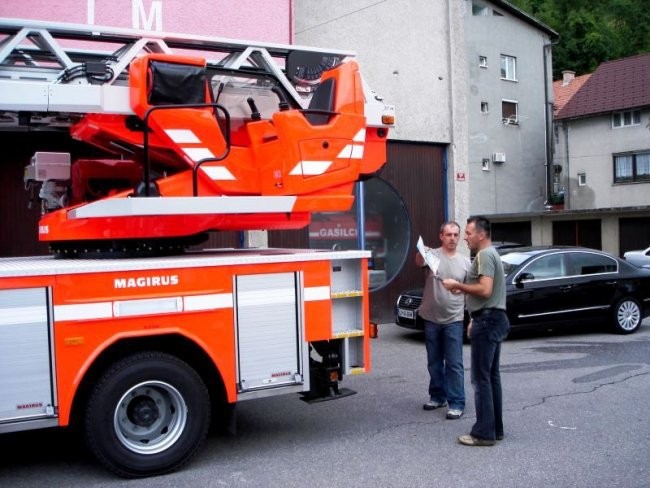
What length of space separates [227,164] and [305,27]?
7.75 meters

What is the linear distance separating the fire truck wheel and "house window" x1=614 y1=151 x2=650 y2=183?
33533mm

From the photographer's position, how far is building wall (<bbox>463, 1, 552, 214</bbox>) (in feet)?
120

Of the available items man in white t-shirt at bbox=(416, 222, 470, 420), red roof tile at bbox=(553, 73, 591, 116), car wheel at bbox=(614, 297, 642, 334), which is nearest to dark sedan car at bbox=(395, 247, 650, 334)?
car wheel at bbox=(614, 297, 642, 334)

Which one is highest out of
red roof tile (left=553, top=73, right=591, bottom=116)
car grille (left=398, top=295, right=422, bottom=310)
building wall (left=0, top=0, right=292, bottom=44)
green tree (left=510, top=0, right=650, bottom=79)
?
green tree (left=510, top=0, right=650, bottom=79)

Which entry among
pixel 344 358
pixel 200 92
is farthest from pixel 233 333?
pixel 200 92

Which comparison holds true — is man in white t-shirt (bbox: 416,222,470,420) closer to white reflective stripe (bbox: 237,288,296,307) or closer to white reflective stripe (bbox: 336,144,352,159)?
white reflective stripe (bbox: 336,144,352,159)

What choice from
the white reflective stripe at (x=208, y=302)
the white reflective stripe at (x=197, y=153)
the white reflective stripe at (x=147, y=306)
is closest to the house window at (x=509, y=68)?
the white reflective stripe at (x=197, y=153)

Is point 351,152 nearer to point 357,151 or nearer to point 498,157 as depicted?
point 357,151

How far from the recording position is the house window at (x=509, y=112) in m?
→ 38.0

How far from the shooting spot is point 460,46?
15.2 meters

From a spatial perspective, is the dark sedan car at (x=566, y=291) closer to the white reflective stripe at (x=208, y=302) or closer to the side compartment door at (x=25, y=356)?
the white reflective stripe at (x=208, y=302)

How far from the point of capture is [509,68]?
38375 millimetres

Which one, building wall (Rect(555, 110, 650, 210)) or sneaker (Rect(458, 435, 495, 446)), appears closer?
sneaker (Rect(458, 435, 495, 446))

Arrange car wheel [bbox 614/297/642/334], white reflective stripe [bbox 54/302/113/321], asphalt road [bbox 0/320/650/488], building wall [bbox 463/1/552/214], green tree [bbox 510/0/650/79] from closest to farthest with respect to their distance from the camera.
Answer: white reflective stripe [bbox 54/302/113/321] → asphalt road [bbox 0/320/650/488] → car wheel [bbox 614/297/642/334] → building wall [bbox 463/1/552/214] → green tree [bbox 510/0/650/79]
